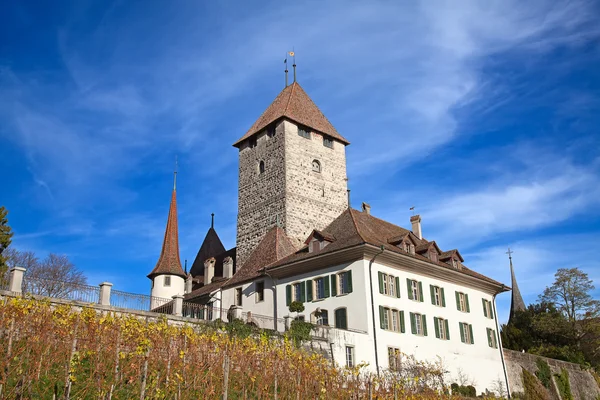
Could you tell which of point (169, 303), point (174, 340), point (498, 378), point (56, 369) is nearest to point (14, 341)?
point (56, 369)

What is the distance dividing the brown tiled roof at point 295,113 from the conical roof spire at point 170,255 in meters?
7.14

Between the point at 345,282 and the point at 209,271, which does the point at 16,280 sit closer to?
the point at 345,282

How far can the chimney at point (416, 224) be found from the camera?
118 ft

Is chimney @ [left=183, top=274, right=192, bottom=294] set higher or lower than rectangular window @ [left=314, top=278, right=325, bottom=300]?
higher

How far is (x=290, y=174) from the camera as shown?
3656 cm

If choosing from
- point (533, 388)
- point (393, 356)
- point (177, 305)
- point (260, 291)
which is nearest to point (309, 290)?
point (260, 291)

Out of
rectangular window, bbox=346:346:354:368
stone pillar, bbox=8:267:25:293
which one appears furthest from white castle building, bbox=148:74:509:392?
stone pillar, bbox=8:267:25:293

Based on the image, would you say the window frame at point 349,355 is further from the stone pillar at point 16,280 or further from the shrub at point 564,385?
the shrub at point 564,385

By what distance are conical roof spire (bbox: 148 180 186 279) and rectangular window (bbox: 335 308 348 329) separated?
1605 cm

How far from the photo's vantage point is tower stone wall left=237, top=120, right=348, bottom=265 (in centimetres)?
3597

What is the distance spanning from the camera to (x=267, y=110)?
4225 cm

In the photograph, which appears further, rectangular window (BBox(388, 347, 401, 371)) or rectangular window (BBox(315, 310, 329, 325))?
rectangular window (BBox(315, 310, 329, 325))

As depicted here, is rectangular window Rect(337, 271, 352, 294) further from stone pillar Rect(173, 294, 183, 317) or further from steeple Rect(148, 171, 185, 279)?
steeple Rect(148, 171, 185, 279)

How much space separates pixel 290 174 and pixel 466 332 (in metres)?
13.3
